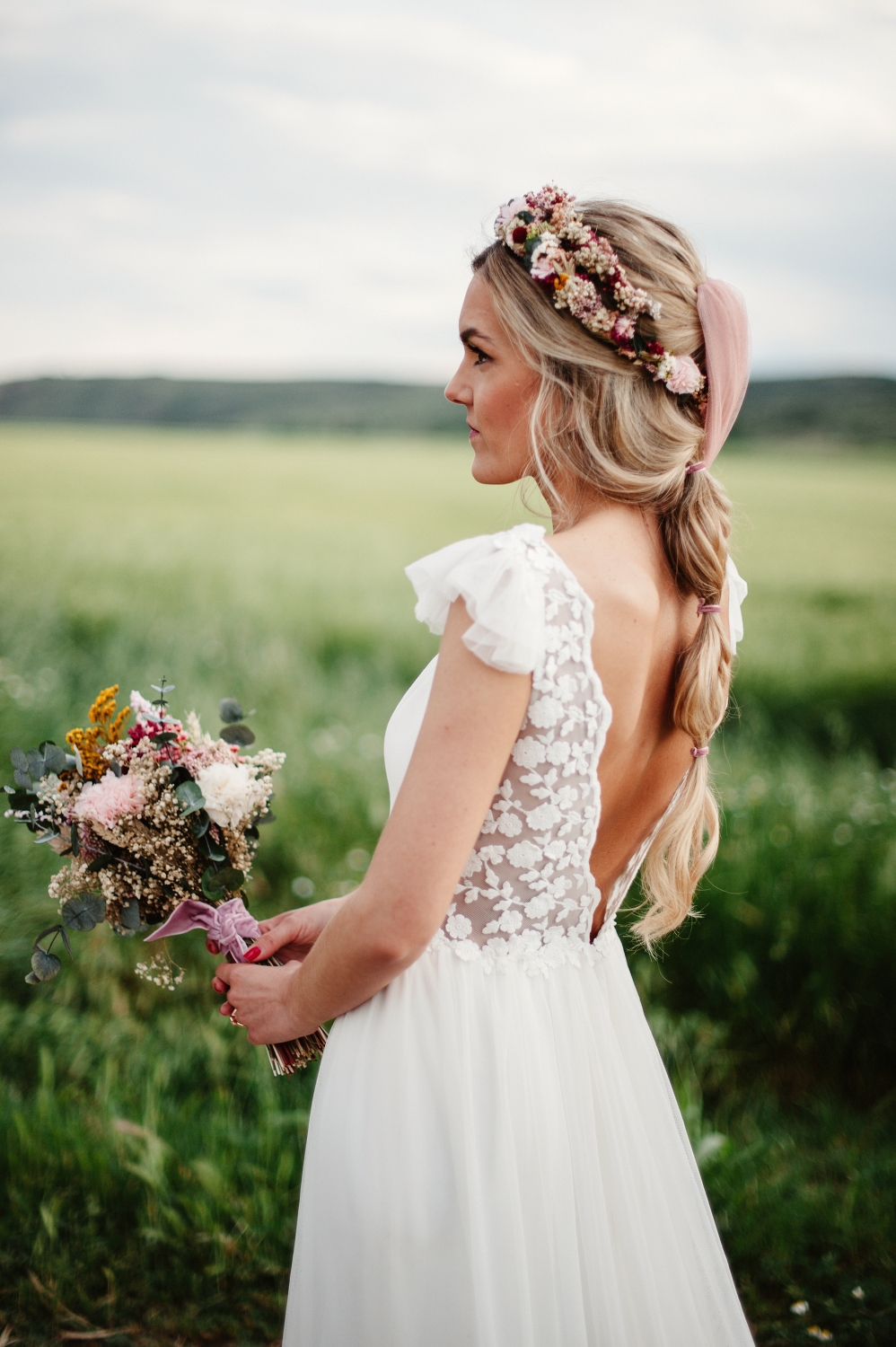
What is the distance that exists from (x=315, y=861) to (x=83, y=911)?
7.40 feet

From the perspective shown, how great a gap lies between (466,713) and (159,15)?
161 inches

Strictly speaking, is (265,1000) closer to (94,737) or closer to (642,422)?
(94,737)

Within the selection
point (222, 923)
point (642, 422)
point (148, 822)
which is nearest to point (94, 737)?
point (148, 822)

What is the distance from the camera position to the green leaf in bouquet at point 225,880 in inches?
63.5

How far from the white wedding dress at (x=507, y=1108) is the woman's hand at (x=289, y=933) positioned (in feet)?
0.74

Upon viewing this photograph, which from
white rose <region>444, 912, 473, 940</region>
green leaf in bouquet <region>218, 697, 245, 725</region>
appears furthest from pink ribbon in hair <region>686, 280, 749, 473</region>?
green leaf in bouquet <region>218, 697, 245, 725</region>

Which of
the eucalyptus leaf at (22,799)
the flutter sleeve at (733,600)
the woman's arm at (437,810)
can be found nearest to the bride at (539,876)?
the woman's arm at (437,810)

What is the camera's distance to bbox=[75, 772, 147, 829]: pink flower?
1492 millimetres

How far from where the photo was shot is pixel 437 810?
1.18 meters

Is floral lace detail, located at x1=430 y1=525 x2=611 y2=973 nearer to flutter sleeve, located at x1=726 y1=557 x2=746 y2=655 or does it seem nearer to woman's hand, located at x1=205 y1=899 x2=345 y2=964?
woman's hand, located at x1=205 y1=899 x2=345 y2=964

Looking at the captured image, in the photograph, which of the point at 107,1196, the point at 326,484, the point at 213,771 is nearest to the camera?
the point at 213,771

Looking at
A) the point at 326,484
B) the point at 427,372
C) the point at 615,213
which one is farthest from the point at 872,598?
the point at 615,213

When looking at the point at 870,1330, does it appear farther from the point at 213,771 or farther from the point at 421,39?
the point at 421,39

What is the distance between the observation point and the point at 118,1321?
7.69ft
